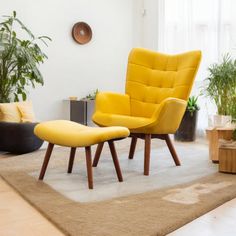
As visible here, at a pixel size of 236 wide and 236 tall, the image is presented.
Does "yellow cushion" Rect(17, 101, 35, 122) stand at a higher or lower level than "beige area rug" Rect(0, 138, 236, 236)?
higher

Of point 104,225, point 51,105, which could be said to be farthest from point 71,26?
point 104,225

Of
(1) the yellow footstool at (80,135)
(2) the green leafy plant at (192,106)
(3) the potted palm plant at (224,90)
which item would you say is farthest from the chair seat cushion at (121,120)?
(2) the green leafy plant at (192,106)

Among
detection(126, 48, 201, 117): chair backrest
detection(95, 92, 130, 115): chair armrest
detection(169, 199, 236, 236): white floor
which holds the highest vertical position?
detection(126, 48, 201, 117): chair backrest

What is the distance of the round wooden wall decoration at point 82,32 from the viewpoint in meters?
4.92

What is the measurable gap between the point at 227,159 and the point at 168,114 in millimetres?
566

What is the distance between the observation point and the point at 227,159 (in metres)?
2.81

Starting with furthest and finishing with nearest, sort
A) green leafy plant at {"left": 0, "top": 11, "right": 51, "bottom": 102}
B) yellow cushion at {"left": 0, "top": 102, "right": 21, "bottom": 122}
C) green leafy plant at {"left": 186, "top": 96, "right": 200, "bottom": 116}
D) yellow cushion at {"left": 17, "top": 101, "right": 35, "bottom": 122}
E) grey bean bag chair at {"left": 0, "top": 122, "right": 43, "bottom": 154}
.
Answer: green leafy plant at {"left": 186, "top": 96, "right": 200, "bottom": 116} < green leafy plant at {"left": 0, "top": 11, "right": 51, "bottom": 102} < yellow cushion at {"left": 17, "top": 101, "right": 35, "bottom": 122} < yellow cushion at {"left": 0, "top": 102, "right": 21, "bottom": 122} < grey bean bag chair at {"left": 0, "top": 122, "right": 43, "bottom": 154}

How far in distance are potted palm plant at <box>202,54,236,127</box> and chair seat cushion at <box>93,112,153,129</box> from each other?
731mm

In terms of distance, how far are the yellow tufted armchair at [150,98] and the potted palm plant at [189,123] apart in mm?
1078

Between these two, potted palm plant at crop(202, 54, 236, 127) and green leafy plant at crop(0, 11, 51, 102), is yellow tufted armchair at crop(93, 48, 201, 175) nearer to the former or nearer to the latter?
potted palm plant at crop(202, 54, 236, 127)

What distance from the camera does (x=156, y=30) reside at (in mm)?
5117

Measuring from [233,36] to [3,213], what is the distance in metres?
3.21

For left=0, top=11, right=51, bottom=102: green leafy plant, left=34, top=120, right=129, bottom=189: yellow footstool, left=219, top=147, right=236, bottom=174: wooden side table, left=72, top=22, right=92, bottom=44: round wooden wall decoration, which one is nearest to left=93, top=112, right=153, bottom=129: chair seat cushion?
left=34, top=120, right=129, bottom=189: yellow footstool

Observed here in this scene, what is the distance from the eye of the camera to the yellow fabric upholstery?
111 inches
